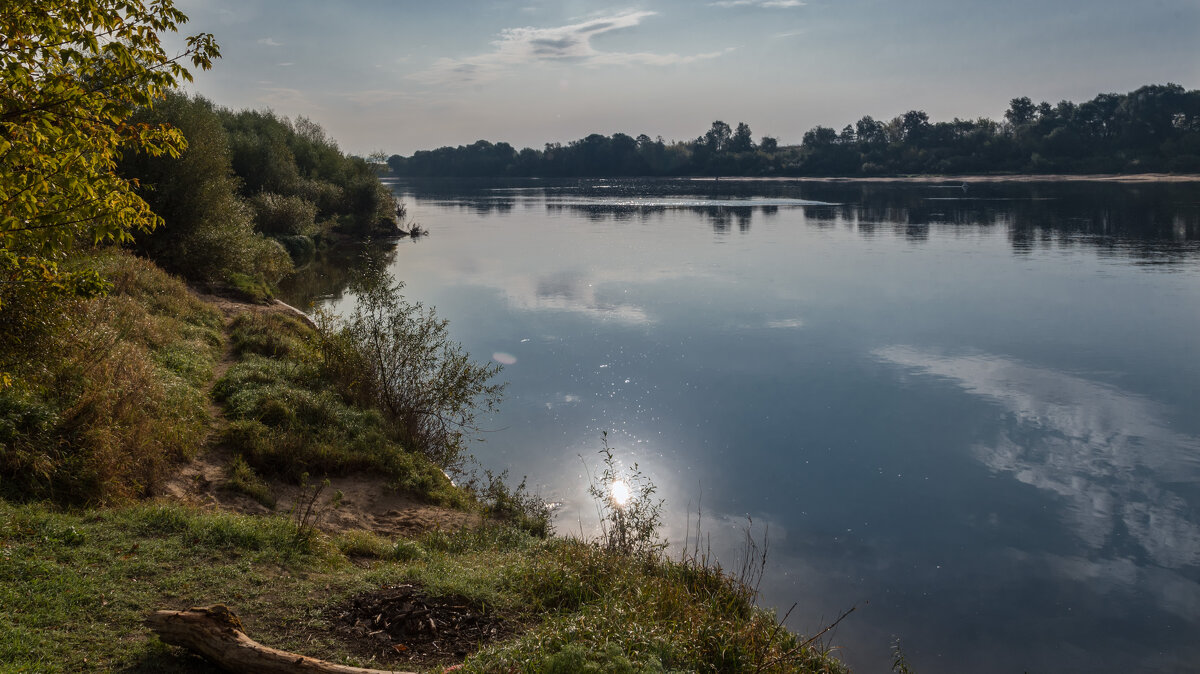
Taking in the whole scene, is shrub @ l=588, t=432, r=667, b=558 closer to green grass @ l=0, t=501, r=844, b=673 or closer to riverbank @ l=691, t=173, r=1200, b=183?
green grass @ l=0, t=501, r=844, b=673

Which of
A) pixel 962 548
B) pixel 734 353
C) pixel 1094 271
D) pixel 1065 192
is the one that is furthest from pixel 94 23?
pixel 1065 192

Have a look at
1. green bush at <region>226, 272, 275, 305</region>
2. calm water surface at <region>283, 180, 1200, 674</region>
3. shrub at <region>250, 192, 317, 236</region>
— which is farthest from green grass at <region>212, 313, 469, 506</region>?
shrub at <region>250, 192, 317, 236</region>

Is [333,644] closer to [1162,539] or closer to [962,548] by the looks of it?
[962,548]

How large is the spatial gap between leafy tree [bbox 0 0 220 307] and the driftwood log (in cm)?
363

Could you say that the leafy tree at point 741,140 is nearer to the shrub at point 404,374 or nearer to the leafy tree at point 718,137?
the leafy tree at point 718,137

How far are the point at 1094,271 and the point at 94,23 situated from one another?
44838 mm

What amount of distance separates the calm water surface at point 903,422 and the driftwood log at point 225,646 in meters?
7.51

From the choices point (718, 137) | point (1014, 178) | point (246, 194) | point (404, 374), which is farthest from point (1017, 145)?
point (404, 374)

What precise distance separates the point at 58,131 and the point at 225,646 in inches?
194

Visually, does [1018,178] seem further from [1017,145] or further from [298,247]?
[298,247]

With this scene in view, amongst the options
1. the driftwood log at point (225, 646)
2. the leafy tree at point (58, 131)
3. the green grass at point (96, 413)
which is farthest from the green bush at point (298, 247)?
A: the driftwood log at point (225, 646)

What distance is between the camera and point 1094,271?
40.8 m

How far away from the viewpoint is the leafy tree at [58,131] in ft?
25.1

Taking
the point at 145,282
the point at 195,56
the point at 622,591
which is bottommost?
the point at 622,591
